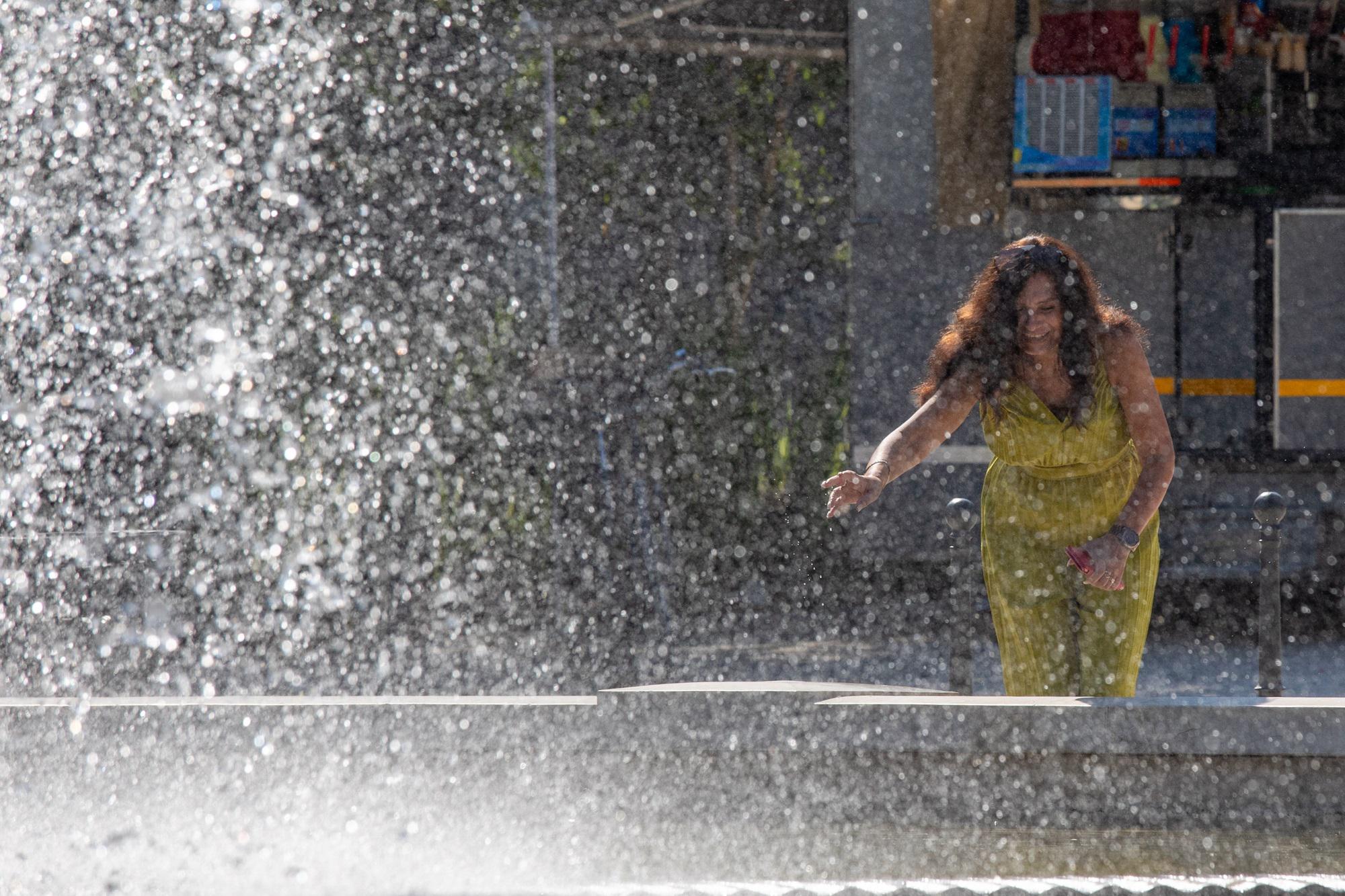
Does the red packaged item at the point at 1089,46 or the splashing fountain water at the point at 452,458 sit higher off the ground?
the red packaged item at the point at 1089,46

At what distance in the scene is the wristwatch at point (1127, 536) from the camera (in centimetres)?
352

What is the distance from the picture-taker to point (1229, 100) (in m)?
9.39

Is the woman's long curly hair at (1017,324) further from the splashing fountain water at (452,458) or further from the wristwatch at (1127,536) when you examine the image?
the splashing fountain water at (452,458)

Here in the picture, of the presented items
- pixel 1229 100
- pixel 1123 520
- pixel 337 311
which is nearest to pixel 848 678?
pixel 1123 520

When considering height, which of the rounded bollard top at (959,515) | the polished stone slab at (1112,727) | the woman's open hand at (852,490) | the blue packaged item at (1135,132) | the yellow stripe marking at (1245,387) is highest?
the blue packaged item at (1135,132)

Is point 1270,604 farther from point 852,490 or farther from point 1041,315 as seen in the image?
point 852,490

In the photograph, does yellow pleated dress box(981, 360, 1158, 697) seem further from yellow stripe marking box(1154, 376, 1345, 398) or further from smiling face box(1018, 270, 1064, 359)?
yellow stripe marking box(1154, 376, 1345, 398)

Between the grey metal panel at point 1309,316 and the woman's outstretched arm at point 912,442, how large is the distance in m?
6.16

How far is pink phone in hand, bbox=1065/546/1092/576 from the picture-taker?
3455mm

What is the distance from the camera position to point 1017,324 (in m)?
3.69

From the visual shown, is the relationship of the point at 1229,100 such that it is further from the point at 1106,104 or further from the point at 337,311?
the point at 337,311

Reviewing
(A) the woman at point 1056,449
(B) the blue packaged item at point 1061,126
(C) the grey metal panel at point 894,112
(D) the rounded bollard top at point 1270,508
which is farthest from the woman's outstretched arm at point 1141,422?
(C) the grey metal panel at point 894,112

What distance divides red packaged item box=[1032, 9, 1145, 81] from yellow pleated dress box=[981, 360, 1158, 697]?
6242mm

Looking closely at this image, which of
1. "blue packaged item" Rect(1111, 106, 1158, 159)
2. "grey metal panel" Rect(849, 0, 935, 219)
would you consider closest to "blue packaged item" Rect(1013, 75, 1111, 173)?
"blue packaged item" Rect(1111, 106, 1158, 159)
